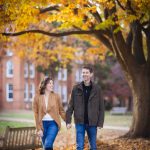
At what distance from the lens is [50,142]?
970cm

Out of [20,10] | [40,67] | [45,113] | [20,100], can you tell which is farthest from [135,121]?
[20,100]

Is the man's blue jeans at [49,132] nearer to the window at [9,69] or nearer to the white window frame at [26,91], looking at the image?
the white window frame at [26,91]

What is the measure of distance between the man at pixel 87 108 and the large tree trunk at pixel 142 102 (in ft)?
27.0

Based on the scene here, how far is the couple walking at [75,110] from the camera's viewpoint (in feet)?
32.1

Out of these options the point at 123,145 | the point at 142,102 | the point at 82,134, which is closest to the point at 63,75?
the point at 142,102

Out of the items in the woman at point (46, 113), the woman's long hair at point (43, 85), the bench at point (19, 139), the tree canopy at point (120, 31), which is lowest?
the bench at point (19, 139)

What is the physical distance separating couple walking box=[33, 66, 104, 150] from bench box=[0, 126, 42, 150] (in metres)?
3.54

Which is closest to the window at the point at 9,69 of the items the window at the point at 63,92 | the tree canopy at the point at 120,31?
the window at the point at 63,92

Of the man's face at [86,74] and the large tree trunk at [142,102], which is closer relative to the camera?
the man's face at [86,74]

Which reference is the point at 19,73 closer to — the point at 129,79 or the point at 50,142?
the point at 129,79

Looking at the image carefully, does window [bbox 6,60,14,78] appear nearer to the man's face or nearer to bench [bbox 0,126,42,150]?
bench [bbox 0,126,42,150]

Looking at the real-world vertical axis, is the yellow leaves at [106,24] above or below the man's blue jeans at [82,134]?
above

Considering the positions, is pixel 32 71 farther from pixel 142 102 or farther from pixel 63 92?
pixel 142 102

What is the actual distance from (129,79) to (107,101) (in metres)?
42.3
